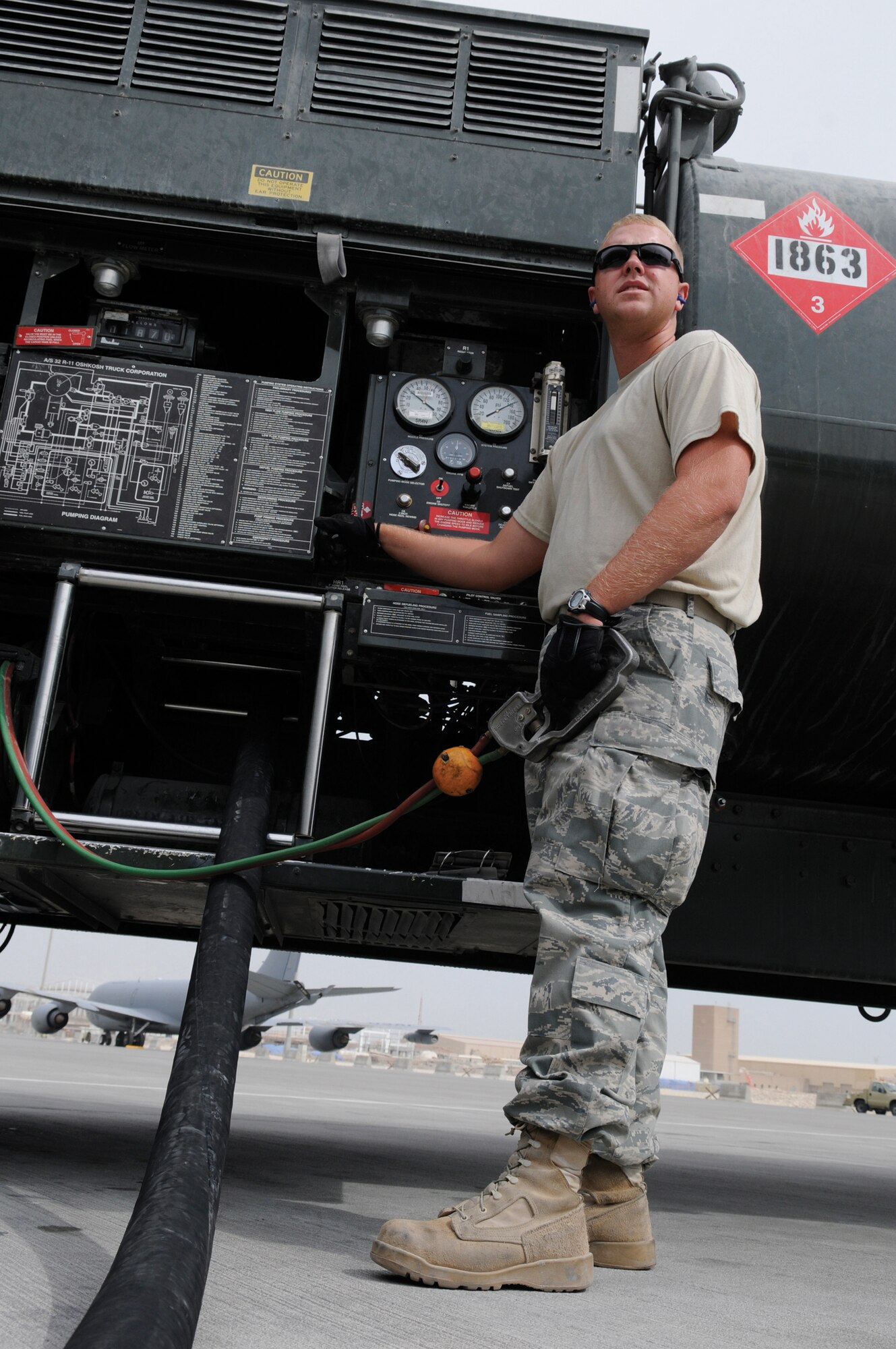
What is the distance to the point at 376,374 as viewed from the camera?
10.0 feet

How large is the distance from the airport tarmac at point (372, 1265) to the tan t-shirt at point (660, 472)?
1.22 metres

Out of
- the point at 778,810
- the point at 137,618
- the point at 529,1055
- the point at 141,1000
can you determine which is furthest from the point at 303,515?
the point at 141,1000

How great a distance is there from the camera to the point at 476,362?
3012mm

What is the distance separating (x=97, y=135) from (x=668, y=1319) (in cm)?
288

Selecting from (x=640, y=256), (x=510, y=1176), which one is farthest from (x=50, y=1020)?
(x=640, y=256)

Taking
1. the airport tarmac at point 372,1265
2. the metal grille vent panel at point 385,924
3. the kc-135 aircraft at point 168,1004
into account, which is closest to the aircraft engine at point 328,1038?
the kc-135 aircraft at point 168,1004

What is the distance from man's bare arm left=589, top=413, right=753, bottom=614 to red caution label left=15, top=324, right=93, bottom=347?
161 centimetres

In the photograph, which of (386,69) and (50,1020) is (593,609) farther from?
(50,1020)

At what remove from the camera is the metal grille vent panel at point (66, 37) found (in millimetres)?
2771

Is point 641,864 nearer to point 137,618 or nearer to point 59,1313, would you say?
point 59,1313

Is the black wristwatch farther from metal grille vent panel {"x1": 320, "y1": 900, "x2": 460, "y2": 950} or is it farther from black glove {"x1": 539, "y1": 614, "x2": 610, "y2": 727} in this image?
metal grille vent panel {"x1": 320, "y1": 900, "x2": 460, "y2": 950}

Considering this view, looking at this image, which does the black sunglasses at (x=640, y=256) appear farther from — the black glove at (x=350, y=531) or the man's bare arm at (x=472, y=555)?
the black glove at (x=350, y=531)

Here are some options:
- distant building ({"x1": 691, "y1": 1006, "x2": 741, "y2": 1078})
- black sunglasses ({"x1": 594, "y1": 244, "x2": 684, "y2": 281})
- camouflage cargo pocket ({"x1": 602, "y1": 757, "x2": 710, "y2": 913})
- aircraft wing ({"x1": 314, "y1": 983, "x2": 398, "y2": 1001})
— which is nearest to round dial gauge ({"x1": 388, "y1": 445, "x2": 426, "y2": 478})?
black sunglasses ({"x1": 594, "y1": 244, "x2": 684, "y2": 281})

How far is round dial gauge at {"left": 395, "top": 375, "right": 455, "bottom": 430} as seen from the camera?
112 inches
